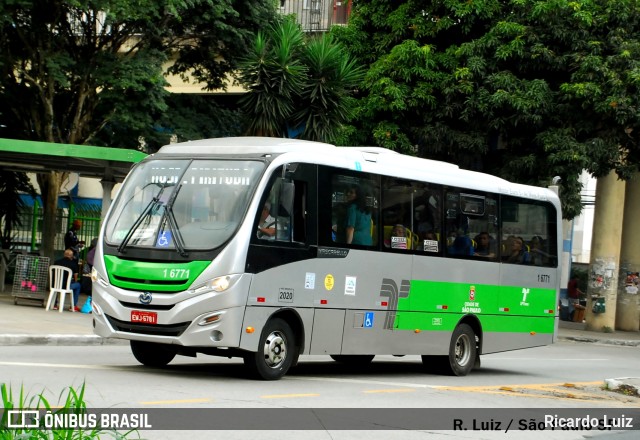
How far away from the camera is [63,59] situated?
26641 millimetres

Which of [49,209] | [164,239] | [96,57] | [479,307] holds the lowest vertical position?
[479,307]

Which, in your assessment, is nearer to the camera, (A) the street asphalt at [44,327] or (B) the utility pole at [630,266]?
(A) the street asphalt at [44,327]

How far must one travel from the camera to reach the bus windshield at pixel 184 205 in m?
13.0

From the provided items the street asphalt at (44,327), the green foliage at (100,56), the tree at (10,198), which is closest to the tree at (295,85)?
the green foliage at (100,56)

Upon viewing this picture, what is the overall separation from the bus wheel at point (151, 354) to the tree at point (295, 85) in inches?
494

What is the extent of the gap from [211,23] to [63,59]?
15.1ft

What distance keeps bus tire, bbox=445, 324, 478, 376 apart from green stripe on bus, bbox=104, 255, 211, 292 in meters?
5.71

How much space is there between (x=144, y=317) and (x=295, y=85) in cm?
1469

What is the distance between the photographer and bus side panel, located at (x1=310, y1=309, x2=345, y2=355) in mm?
14031

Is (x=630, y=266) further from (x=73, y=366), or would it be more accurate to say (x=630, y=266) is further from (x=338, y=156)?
(x=73, y=366)

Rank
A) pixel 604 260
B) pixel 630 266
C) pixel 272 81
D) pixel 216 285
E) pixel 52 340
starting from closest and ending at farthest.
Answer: pixel 216 285, pixel 52 340, pixel 272 81, pixel 604 260, pixel 630 266

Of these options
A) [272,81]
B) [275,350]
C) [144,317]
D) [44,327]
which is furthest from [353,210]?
[272,81]

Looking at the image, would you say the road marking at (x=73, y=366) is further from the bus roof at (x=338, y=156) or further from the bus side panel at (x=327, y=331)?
the bus roof at (x=338, y=156)

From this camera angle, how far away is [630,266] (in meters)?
37.8
